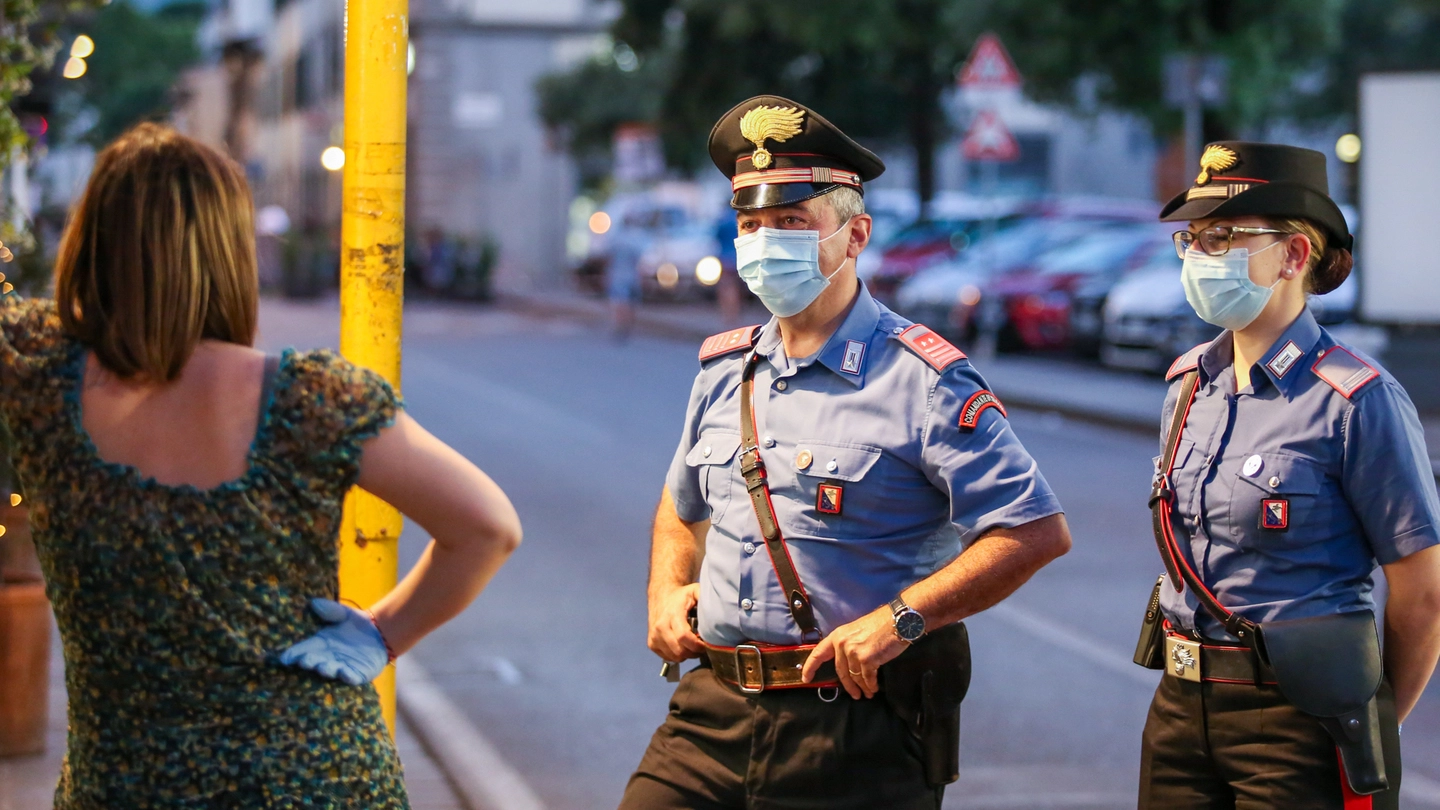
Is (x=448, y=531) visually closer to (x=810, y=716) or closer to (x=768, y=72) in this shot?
(x=810, y=716)

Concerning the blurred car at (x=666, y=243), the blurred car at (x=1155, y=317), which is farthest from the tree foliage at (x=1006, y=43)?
the blurred car at (x=1155, y=317)

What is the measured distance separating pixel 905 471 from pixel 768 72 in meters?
30.5

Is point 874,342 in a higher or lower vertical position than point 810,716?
higher

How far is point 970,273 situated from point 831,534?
65.1ft

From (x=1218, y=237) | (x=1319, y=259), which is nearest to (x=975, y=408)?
(x=1218, y=237)

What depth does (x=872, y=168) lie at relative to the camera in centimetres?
334

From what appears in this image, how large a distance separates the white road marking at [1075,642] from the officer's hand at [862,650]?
454cm

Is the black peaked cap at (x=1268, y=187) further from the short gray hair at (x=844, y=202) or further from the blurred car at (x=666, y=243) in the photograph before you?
the blurred car at (x=666, y=243)

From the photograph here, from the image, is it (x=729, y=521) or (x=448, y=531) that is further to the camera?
(x=729, y=521)

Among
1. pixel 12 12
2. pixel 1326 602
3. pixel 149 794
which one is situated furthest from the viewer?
pixel 12 12

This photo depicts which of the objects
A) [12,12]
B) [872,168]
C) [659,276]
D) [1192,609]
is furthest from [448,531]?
[659,276]

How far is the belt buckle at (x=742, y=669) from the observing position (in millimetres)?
3154

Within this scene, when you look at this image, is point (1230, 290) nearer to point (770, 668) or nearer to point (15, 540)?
point (770, 668)

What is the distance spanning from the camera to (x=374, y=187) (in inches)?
146
